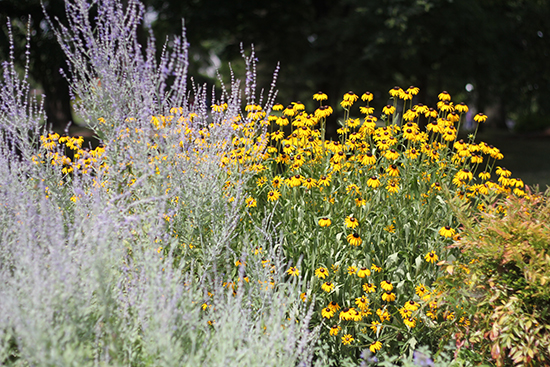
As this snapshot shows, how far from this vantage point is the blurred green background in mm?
10656

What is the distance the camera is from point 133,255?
2705 mm

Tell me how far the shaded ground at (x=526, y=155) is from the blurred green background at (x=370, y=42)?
8 centimetres

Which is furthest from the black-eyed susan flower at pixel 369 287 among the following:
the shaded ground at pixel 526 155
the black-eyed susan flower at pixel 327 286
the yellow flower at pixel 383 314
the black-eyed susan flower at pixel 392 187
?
the shaded ground at pixel 526 155

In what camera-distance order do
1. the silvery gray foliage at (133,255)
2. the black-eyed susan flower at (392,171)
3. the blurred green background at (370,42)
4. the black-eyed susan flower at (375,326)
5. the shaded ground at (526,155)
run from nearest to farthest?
the silvery gray foliage at (133,255), the black-eyed susan flower at (375,326), the black-eyed susan flower at (392,171), the blurred green background at (370,42), the shaded ground at (526,155)

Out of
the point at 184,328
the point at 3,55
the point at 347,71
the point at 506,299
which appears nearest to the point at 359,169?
the point at 506,299

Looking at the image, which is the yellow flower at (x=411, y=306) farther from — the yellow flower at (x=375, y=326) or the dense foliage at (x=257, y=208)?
the yellow flower at (x=375, y=326)

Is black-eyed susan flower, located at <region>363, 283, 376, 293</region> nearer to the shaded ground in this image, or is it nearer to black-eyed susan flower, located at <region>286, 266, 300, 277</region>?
black-eyed susan flower, located at <region>286, 266, 300, 277</region>

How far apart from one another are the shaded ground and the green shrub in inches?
311

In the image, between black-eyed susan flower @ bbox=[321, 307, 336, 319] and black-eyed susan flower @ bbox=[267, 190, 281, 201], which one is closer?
black-eyed susan flower @ bbox=[321, 307, 336, 319]

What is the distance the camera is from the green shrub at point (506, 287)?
97.3 inches

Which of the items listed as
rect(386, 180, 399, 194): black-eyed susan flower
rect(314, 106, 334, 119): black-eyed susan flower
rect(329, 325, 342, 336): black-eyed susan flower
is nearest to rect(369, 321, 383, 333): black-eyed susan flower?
rect(329, 325, 342, 336): black-eyed susan flower

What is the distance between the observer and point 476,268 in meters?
2.72

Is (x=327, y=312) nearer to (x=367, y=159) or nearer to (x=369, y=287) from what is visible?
(x=369, y=287)

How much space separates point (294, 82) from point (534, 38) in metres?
7.79
